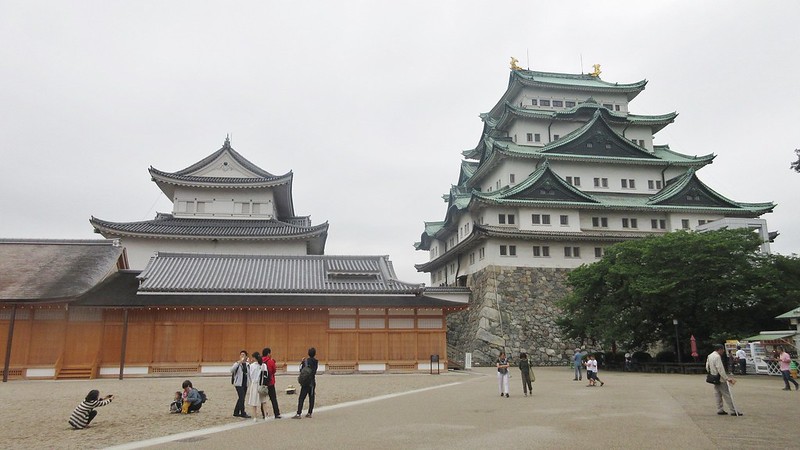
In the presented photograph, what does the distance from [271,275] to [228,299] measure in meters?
3.71

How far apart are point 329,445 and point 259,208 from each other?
3520 centimetres

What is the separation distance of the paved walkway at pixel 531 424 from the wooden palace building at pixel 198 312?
1217cm

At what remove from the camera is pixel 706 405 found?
47.1 ft

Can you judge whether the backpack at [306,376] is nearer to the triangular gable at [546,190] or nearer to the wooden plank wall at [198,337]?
the wooden plank wall at [198,337]

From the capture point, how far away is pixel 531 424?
11492mm

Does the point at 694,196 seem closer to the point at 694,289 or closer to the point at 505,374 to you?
the point at 694,289

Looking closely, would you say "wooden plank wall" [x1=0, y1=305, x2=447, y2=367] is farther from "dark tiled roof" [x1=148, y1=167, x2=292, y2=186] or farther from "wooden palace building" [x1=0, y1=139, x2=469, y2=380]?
"dark tiled roof" [x1=148, y1=167, x2=292, y2=186]

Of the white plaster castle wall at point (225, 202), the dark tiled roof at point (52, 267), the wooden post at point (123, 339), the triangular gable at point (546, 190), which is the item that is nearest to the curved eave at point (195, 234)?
the white plaster castle wall at point (225, 202)

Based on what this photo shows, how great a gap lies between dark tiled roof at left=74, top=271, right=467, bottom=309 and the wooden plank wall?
27.2 inches

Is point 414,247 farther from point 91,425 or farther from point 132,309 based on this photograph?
point 91,425

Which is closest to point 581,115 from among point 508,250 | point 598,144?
point 598,144

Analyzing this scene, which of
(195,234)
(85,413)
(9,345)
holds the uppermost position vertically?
(195,234)

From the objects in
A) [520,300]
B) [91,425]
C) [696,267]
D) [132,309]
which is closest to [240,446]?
[91,425]

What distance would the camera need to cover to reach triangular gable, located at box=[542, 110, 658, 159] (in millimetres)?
47156
